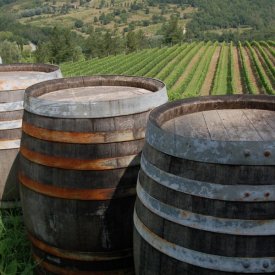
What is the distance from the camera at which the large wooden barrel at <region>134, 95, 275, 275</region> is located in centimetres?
189

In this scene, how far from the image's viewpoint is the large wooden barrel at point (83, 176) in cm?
285

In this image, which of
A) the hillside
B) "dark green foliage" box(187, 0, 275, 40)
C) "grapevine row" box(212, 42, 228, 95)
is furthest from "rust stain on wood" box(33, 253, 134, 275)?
the hillside

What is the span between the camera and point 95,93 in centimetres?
356

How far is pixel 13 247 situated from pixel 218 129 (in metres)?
2.52

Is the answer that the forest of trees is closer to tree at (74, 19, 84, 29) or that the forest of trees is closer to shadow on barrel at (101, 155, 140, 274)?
tree at (74, 19, 84, 29)

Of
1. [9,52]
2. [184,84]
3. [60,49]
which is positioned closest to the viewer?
[184,84]

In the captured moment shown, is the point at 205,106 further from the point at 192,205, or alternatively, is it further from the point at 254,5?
the point at 254,5

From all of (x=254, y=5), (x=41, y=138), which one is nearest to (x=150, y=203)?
(x=41, y=138)

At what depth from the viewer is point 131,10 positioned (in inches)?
6836

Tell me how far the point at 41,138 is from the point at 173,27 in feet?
238

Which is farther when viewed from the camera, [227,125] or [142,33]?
[142,33]

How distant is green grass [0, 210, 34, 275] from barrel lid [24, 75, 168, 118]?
1432mm

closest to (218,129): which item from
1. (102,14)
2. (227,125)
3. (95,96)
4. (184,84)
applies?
(227,125)

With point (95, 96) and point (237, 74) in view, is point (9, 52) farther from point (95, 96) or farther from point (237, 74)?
point (95, 96)
